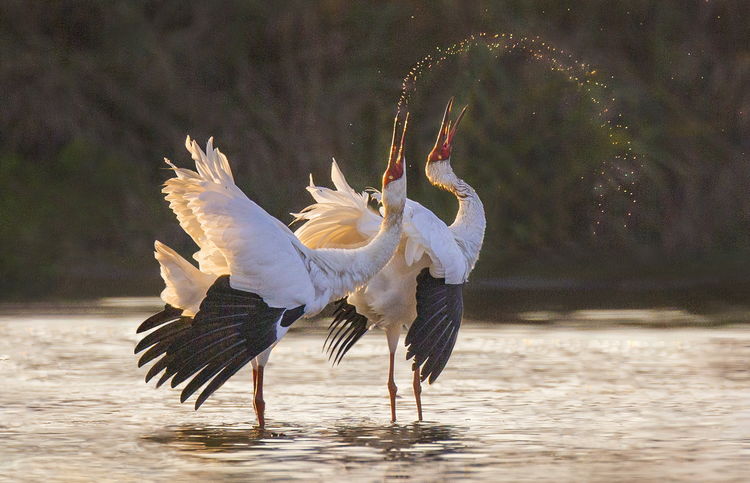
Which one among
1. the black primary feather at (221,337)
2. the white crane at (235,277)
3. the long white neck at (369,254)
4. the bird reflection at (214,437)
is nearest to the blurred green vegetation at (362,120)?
the white crane at (235,277)

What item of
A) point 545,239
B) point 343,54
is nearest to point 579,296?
point 545,239

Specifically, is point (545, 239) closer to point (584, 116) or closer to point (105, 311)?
point (584, 116)

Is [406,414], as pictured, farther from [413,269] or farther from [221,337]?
[221,337]

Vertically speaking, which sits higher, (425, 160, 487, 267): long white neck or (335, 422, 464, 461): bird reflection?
(425, 160, 487, 267): long white neck

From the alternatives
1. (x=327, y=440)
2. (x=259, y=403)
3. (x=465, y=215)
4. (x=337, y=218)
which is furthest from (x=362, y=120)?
(x=327, y=440)

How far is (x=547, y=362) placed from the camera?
1079cm

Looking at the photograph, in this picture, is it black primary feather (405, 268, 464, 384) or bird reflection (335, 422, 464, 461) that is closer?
bird reflection (335, 422, 464, 461)

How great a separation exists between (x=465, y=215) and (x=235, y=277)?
2083 mm

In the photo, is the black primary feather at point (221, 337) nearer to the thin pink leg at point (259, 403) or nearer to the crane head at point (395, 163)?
the thin pink leg at point (259, 403)

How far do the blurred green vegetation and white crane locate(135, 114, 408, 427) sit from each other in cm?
782

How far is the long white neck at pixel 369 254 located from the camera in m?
8.40

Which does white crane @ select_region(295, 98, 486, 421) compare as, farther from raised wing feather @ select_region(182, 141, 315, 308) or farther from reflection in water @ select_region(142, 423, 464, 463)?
raised wing feather @ select_region(182, 141, 315, 308)

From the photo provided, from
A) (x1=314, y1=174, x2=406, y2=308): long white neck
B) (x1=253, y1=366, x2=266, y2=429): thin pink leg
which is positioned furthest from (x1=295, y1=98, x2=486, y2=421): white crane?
(x1=253, y1=366, x2=266, y2=429): thin pink leg

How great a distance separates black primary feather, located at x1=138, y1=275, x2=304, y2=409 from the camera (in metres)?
7.70
